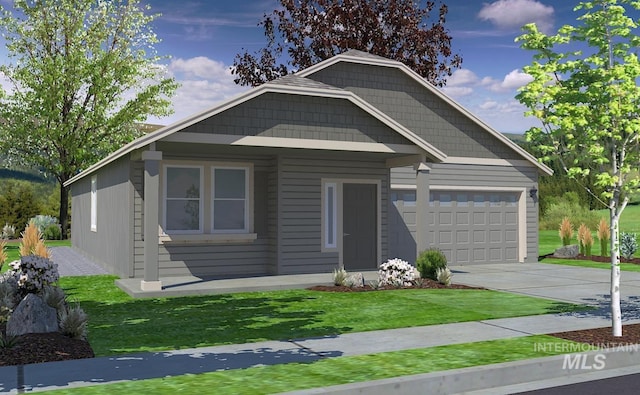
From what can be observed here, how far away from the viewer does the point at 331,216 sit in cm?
1792

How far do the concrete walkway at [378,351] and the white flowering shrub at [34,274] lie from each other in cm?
311

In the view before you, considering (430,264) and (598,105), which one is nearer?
(598,105)

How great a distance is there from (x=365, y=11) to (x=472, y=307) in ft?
98.4

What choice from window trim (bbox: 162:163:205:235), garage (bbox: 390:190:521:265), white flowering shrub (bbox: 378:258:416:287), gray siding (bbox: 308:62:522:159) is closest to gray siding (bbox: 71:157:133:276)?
window trim (bbox: 162:163:205:235)

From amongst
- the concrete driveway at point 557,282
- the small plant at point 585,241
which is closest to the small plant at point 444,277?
the concrete driveway at point 557,282

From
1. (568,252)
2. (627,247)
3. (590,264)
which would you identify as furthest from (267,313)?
(627,247)

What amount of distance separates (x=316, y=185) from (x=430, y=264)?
380 cm

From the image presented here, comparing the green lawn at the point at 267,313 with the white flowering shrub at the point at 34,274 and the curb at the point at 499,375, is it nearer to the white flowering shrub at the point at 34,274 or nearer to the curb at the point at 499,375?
the white flowering shrub at the point at 34,274

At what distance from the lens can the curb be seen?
6594mm

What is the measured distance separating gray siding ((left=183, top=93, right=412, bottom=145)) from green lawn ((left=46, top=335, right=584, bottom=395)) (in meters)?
7.46

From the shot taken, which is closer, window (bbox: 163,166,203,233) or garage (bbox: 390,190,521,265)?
window (bbox: 163,166,203,233)

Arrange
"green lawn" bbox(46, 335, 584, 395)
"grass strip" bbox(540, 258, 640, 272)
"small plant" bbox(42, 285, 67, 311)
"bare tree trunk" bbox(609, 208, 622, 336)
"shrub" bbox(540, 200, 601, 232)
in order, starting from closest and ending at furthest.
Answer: "green lawn" bbox(46, 335, 584, 395), "bare tree trunk" bbox(609, 208, 622, 336), "small plant" bbox(42, 285, 67, 311), "grass strip" bbox(540, 258, 640, 272), "shrub" bbox(540, 200, 601, 232)

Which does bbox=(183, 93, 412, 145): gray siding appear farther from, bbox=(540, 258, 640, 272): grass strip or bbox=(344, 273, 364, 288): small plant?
bbox=(540, 258, 640, 272): grass strip

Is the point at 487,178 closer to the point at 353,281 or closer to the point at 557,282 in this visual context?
the point at 557,282
